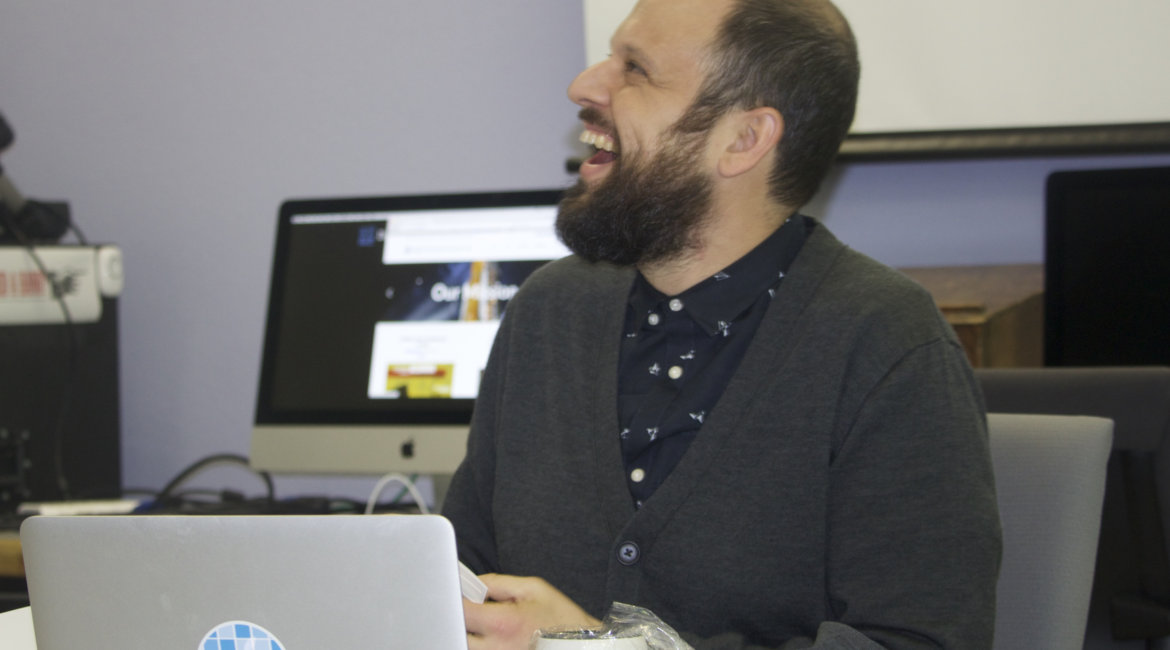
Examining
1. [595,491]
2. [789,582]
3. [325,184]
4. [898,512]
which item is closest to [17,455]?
[325,184]

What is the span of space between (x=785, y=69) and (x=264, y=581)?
2.38ft

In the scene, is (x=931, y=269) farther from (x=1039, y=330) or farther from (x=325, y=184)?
(x=325, y=184)

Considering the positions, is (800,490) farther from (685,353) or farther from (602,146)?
(602,146)

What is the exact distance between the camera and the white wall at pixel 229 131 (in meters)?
1.79

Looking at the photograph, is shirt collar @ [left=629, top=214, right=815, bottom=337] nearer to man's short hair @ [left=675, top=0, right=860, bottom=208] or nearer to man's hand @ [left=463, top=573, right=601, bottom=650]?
man's short hair @ [left=675, top=0, right=860, bottom=208]

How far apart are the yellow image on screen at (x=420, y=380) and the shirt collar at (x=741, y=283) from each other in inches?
20.9

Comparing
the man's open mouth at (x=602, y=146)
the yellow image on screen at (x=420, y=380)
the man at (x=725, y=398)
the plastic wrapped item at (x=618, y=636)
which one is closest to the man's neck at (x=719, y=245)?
the man at (x=725, y=398)

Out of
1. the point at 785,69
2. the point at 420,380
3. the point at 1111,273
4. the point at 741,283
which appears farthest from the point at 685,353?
the point at 1111,273

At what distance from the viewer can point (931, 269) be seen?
1628 mm

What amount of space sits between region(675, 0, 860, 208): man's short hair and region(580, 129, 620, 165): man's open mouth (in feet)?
0.31

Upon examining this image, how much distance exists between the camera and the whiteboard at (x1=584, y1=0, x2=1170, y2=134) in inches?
59.8

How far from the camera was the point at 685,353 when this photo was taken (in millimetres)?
962

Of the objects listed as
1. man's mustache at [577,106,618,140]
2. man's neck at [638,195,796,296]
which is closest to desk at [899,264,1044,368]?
man's neck at [638,195,796,296]

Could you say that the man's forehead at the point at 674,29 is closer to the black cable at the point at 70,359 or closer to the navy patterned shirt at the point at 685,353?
the navy patterned shirt at the point at 685,353
